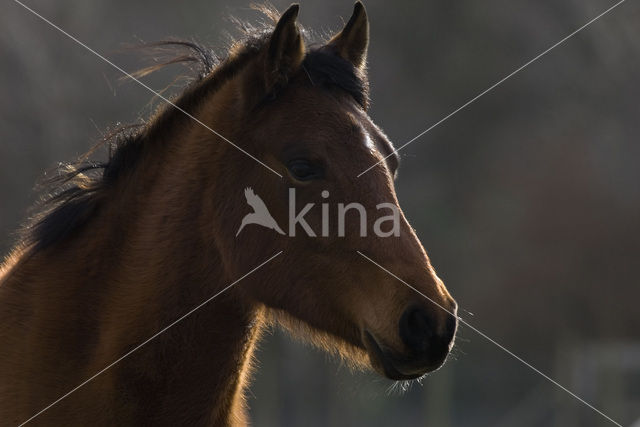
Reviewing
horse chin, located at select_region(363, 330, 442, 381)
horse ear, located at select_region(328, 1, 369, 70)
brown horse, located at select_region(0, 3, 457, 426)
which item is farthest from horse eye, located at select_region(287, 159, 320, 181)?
horse ear, located at select_region(328, 1, 369, 70)

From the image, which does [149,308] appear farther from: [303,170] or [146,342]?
[303,170]

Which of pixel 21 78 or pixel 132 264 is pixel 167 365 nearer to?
pixel 132 264

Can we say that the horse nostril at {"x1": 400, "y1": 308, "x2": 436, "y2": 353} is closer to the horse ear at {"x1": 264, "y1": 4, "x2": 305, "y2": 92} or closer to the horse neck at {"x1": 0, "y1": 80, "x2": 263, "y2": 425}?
the horse neck at {"x1": 0, "y1": 80, "x2": 263, "y2": 425}

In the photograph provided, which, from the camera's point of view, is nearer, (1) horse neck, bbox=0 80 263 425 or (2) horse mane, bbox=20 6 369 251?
(1) horse neck, bbox=0 80 263 425

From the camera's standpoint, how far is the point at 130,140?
345 cm

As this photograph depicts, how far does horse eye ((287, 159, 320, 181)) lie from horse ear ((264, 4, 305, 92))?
1.19ft

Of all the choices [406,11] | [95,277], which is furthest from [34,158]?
[95,277]

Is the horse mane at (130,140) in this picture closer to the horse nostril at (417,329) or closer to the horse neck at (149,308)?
the horse neck at (149,308)

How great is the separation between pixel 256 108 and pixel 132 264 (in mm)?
774

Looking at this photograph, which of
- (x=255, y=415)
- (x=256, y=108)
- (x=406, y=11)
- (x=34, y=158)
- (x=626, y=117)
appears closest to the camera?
(x=256, y=108)

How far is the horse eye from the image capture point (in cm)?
311

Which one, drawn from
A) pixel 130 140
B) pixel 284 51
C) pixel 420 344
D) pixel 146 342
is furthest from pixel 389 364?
pixel 130 140

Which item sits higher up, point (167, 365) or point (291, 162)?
point (291, 162)

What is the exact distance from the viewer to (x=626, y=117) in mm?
14047
